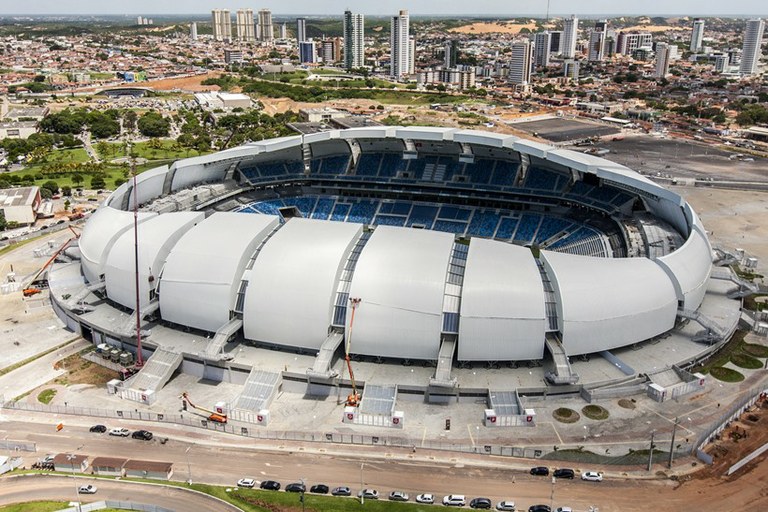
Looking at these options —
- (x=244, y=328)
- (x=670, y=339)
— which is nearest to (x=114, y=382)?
(x=244, y=328)

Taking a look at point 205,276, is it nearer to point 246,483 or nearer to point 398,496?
point 246,483

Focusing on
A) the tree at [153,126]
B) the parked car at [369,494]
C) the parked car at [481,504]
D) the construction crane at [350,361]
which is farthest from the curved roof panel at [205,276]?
the tree at [153,126]

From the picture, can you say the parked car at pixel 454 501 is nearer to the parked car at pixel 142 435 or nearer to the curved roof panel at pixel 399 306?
the curved roof panel at pixel 399 306

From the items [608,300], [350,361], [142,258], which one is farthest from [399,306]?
[142,258]

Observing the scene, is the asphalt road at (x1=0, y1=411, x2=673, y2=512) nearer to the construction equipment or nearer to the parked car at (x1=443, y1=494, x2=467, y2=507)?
the parked car at (x1=443, y1=494, x2=467, y2=507)

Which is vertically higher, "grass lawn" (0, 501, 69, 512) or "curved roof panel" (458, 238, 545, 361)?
"curved roof panel" (458, 238, 545, 361)

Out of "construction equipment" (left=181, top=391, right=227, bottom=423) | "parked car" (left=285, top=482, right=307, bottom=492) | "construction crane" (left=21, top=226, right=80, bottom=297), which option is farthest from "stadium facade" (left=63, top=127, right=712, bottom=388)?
"parked car" (left=285, top=482, right=307, bottom=492)
